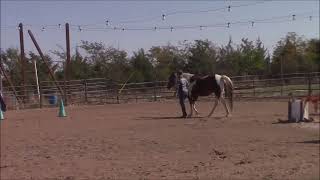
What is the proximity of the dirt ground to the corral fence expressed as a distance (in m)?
15.8

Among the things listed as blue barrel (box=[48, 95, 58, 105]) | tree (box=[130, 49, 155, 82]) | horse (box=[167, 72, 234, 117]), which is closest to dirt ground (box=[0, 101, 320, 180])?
horse (box=[167, 72, 234, 117])

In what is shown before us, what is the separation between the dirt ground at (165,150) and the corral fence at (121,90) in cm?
1582

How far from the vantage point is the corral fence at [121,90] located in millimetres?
35719

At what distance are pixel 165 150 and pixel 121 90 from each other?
2498 centimetres

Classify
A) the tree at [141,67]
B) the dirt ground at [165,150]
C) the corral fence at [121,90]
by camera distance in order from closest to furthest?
the dirt ground at [165,150] → the corral fence at [121,90] → the tree at [141,67]

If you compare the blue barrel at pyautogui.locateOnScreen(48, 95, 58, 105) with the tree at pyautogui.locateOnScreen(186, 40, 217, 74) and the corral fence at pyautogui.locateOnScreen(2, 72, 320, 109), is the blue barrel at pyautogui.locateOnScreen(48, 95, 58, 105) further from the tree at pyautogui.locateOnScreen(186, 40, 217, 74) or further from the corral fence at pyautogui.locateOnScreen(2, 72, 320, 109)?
the tree at pyautogui.locateOnScreen(186, 40, 217, 74)

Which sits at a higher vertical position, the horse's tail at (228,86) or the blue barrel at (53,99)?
the horse's tail at (228,86)

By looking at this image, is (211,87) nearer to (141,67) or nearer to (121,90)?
(121,90)

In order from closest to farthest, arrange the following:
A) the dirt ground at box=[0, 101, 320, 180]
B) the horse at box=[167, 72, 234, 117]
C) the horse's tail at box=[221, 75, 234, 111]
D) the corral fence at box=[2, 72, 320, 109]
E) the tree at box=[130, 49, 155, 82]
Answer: the dirt ground at box=[0, 101, 320, 180], the horse's tail at box=[221, 75, 234, 111], the horse at box=[167, 72, 234, 117], the corral fence at box=[2, 72, 320, 109], the tree at box=[130, 49, 155, 82]

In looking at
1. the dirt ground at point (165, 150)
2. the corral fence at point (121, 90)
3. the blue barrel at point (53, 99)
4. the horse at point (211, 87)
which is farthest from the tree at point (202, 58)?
the dirt ground at point (165, 150)

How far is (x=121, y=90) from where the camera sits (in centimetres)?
3788

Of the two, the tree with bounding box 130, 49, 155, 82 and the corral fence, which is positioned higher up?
the tree with bounding box 130, 49, 155, 82

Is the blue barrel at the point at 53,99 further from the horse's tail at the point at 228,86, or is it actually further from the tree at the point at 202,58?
the horse's tail at the point at 228,86

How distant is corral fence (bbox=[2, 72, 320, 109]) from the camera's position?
117 ft
